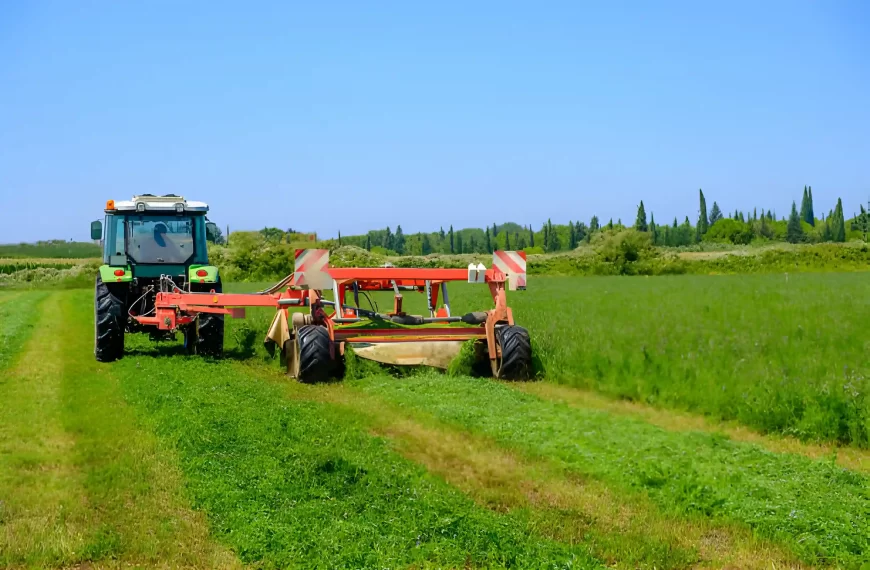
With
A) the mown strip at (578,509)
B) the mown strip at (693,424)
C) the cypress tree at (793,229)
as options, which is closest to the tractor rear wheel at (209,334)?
the mown strip at (693,424)

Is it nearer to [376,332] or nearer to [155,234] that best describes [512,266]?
[376,332]

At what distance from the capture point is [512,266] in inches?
463

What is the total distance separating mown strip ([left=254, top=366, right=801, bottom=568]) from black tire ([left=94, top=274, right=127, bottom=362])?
22.7 feet

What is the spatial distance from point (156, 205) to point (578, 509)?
10.9m

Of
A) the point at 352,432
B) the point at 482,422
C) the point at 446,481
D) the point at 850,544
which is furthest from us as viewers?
the point at 482,422

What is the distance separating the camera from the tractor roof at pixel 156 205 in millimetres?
13883

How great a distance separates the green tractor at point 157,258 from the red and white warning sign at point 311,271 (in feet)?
9.88

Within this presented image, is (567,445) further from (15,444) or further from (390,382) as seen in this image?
(15,444)

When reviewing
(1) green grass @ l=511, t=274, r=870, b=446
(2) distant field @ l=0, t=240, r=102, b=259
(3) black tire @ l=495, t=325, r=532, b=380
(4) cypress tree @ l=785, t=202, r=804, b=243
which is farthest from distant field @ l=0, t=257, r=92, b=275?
(4) cypress tree @ l=785, t=202, r=804, b=243

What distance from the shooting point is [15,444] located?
23.6 ft

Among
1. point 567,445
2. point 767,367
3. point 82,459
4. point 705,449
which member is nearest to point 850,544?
point 705,449

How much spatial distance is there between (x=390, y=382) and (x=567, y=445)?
3.65m

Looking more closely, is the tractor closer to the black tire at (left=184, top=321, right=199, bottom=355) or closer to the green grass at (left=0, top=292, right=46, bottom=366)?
the black tire at (left=184, top=321, right=199, bottom=355)

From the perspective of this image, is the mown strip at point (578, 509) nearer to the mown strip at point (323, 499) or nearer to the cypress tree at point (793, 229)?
the mown strip at point (323, 499)
